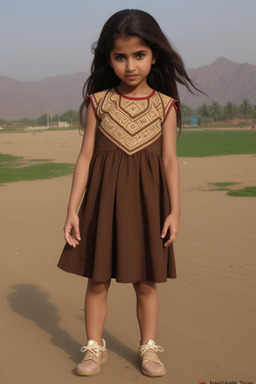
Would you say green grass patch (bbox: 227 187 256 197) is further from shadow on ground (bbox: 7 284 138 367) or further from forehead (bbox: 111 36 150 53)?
forehead (bbox: 111 36 150 53)

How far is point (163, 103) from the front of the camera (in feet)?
10.0

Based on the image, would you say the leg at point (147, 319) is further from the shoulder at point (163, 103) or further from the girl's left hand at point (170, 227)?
the shoulder at point (163, 103)

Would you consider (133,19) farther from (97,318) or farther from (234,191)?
(234,191)

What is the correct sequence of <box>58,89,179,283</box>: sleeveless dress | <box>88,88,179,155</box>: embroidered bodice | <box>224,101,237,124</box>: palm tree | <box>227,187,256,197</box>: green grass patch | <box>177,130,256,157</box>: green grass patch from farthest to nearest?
<box>224,101,237,124</box>: palm tree
<box>177,130,256,157</box>: green grass patch
<box>227,187,256,197</box>: green grass patch
<box>88,88,179,155</box>: embroidered bodice
<box>58,89,179,283</box>: sleeveless dress

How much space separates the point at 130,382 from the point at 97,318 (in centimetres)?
37

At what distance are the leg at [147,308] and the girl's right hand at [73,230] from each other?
0.40 metres

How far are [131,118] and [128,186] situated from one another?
38 cm

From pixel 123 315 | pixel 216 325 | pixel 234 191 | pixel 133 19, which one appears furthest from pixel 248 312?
pixel 234 191

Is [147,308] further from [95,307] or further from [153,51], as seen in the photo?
[153,51]

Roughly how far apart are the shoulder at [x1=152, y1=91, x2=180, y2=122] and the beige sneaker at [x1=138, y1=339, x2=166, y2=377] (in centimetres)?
119

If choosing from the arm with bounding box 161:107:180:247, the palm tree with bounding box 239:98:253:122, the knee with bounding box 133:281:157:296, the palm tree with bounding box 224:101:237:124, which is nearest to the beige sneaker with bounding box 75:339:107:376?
the knee with bounding box 133:281:157:296

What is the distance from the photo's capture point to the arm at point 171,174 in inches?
115

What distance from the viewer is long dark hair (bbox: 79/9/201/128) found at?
2885 millimetres

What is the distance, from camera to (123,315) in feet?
12.7
